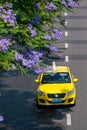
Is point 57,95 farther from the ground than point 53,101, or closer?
farther from the ground

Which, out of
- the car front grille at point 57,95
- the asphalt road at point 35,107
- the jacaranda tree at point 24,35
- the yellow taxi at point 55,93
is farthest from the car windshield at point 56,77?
the jacaranda tree at point 24,35

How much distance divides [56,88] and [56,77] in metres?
0.87

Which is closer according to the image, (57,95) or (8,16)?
(8,16)

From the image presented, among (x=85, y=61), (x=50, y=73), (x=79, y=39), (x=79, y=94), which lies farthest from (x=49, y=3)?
(x=79, y=39)

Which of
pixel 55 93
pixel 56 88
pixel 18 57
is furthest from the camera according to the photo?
pixel 56 88

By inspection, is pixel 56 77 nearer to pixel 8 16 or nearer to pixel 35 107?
pixel 35 107

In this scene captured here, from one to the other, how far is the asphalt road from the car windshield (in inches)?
43.6

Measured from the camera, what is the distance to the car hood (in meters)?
21.6

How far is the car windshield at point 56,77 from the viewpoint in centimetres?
2242

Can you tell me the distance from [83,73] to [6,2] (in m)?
13.7

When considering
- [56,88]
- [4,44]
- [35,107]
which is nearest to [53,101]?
[56,88]

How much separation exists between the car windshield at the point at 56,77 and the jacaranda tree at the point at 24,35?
5.23 m

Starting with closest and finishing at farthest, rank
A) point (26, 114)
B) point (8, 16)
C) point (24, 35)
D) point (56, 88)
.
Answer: point (8, 16)
point (24, 35)
point (26, 114)
point (56, 88)

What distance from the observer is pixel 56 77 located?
888 inches
